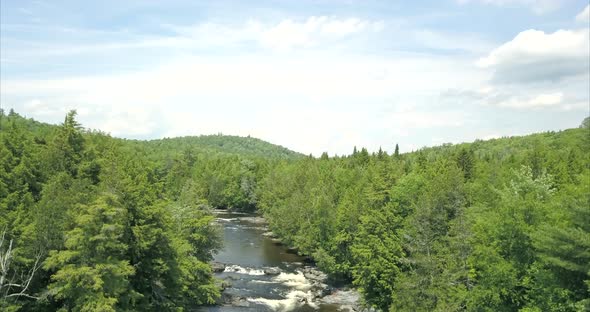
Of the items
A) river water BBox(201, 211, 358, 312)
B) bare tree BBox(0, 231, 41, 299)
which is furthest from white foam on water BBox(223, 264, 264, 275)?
bare tree BBox(0, 231, 41, 299)

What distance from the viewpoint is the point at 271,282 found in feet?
188

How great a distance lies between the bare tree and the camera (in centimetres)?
2481

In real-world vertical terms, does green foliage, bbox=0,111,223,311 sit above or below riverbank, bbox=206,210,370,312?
above

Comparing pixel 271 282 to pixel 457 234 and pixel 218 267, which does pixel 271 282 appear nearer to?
pixel 218 267

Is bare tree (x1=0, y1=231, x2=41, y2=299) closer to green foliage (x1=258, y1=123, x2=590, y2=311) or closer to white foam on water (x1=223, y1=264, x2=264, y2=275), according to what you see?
green foliage (x1=258, y1=123, x2=590, y2=311)

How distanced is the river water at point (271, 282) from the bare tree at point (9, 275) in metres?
21.1

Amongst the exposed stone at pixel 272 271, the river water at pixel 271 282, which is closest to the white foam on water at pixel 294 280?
the river water at pixel 271 282

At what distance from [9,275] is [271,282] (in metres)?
34.0

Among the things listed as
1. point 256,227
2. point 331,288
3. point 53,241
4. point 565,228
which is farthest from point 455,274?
point 256,227

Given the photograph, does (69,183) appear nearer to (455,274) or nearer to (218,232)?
(218,232)

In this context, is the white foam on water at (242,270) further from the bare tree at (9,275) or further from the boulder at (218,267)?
the bare tree at (9,275)

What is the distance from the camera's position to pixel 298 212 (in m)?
73.6

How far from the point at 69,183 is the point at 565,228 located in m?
32.3

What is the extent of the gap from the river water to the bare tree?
2107cm
